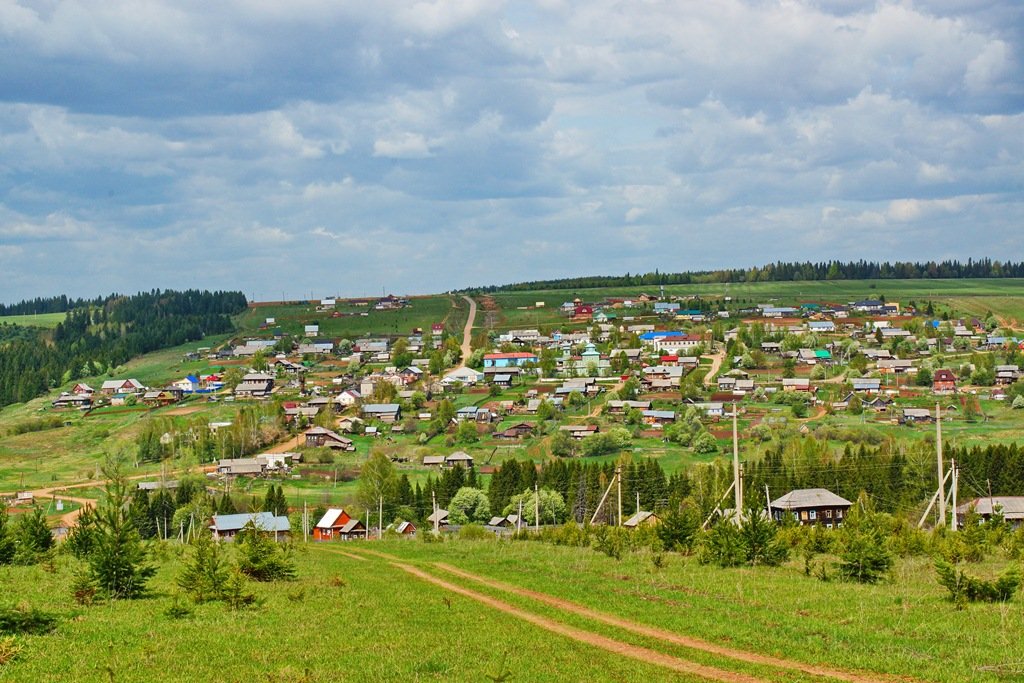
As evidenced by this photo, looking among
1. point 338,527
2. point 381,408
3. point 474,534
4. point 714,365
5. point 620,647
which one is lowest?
point 338,527

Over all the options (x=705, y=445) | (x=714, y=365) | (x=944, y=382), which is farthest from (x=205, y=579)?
(x=714, y=365)

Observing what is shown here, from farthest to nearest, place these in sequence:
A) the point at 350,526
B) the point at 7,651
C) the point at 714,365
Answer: the point at 714,365 < the point at 350,526 < the point at 7,651

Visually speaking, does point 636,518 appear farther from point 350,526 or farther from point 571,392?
point 571,392

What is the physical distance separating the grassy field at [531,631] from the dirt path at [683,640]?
0.12 meters

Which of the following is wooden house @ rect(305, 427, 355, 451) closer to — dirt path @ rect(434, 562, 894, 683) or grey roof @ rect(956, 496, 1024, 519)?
grey roof @ rect(956, 496, 1024, 519)

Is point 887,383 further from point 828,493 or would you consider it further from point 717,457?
point 828,493

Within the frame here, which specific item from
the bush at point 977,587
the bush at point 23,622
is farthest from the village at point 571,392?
the bush at point 23,622

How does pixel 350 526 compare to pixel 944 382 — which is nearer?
pixel 350 526

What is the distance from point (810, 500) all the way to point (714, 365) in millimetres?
88194

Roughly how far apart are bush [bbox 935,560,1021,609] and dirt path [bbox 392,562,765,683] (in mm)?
6452

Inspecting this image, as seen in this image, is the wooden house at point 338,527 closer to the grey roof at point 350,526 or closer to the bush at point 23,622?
the grey roof at point 350,526

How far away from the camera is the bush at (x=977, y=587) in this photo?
19297mm

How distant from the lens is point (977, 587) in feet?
64.5

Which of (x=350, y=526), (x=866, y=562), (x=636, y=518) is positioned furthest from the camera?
(x=350, y=526)
